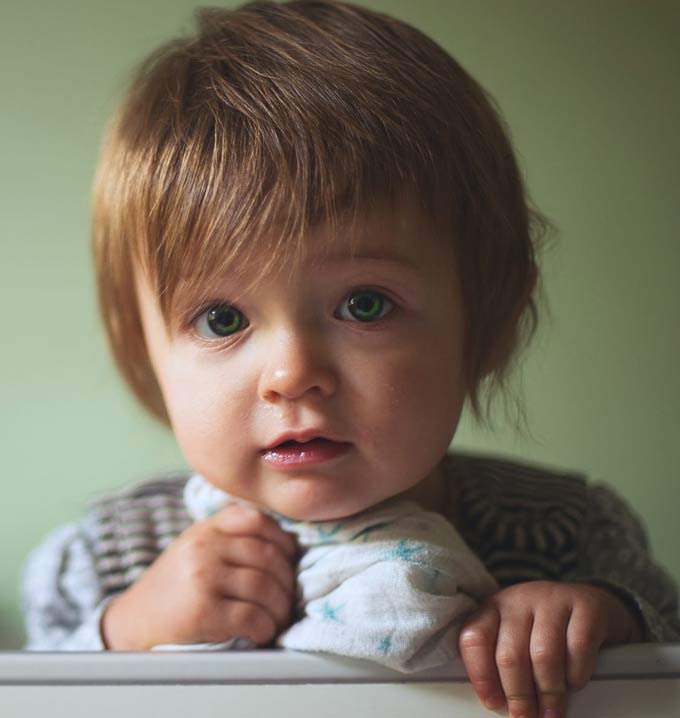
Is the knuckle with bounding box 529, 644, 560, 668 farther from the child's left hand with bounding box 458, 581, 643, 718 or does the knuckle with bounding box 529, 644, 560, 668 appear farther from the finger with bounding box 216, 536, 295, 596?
the finger with bounding box 216, 536, 295, 596

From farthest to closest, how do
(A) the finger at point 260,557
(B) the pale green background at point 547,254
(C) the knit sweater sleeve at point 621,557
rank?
(B) the pale green background at point 547,254, (C) the knit sweater sleeve at point 621,557, (A) the finger at point 260,557

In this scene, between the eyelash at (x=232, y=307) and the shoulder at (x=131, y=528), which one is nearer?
the eyelash at (x=232, y=307)

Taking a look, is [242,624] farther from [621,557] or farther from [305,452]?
[621,557]

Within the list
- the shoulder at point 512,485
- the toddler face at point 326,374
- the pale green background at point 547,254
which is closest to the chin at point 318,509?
the toddler face at point 326,374

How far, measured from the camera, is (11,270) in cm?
95

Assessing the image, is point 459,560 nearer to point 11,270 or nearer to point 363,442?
point 363,442

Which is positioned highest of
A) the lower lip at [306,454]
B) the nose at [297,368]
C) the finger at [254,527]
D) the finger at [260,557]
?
the nose at [297,368]

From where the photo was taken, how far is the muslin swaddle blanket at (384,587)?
434 millimetres

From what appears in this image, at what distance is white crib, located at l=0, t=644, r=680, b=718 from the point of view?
42cm

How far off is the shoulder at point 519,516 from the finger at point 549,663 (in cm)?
20

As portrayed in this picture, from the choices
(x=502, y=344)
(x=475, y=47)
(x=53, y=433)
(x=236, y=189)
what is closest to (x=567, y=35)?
(x=475, y=47)

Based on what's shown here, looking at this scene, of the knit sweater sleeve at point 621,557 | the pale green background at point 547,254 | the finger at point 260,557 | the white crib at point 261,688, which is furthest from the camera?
the pale green background at point 547,254

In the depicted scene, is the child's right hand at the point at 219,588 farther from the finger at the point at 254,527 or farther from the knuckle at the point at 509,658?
the knuckle at the point at 509,658

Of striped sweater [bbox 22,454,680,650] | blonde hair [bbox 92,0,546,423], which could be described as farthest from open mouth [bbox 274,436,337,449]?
striped sweater [bbox 22,454,680,650]
